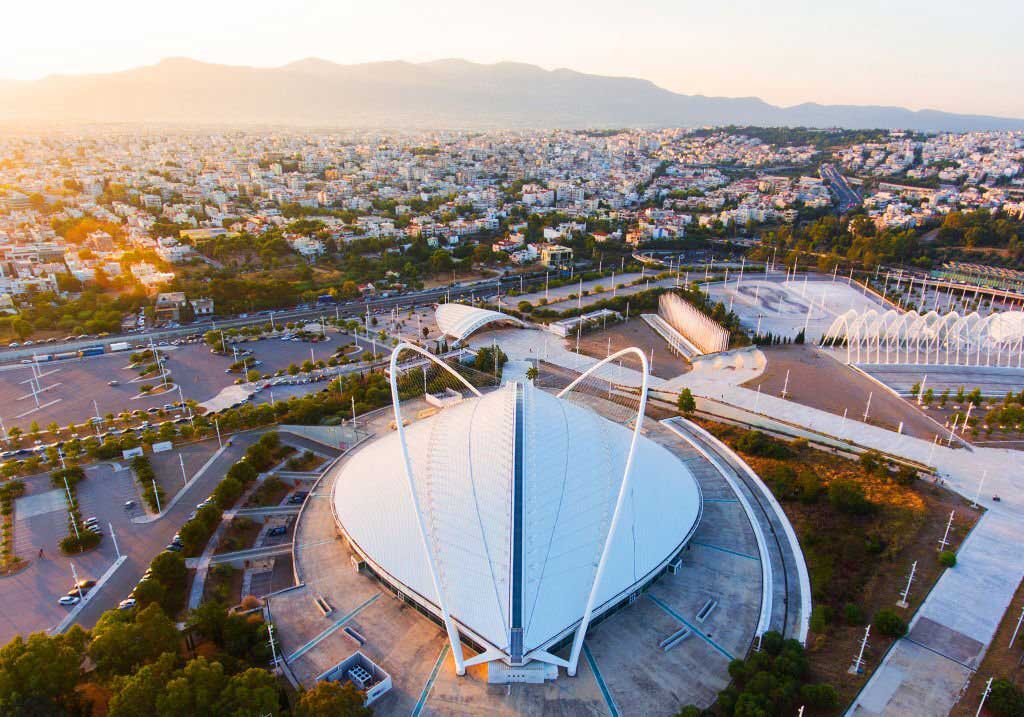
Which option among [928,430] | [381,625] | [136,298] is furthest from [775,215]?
[381,625]

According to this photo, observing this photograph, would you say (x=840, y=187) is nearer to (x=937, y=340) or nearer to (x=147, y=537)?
(x=937, y=340)

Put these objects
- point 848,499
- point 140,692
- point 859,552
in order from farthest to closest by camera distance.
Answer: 1. point 848,499
2. point 859,552
3. point 140,692

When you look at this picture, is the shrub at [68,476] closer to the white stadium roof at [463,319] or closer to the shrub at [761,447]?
the white stadium roof at [463,319]

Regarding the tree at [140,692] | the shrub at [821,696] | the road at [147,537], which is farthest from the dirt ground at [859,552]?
the road at [147,537]

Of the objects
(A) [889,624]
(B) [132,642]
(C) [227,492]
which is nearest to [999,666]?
(A) [889,624]

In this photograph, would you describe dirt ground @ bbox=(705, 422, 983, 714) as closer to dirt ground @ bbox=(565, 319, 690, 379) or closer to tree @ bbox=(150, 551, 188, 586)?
dirt ground @ bbox=(565, 319, 690, 379)

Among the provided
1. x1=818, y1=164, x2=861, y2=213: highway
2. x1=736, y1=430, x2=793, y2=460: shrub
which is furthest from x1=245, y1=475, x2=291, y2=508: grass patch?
x1=818, y1=164, x2=861, y2=213: highway

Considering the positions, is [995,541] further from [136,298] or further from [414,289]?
[136,298]
